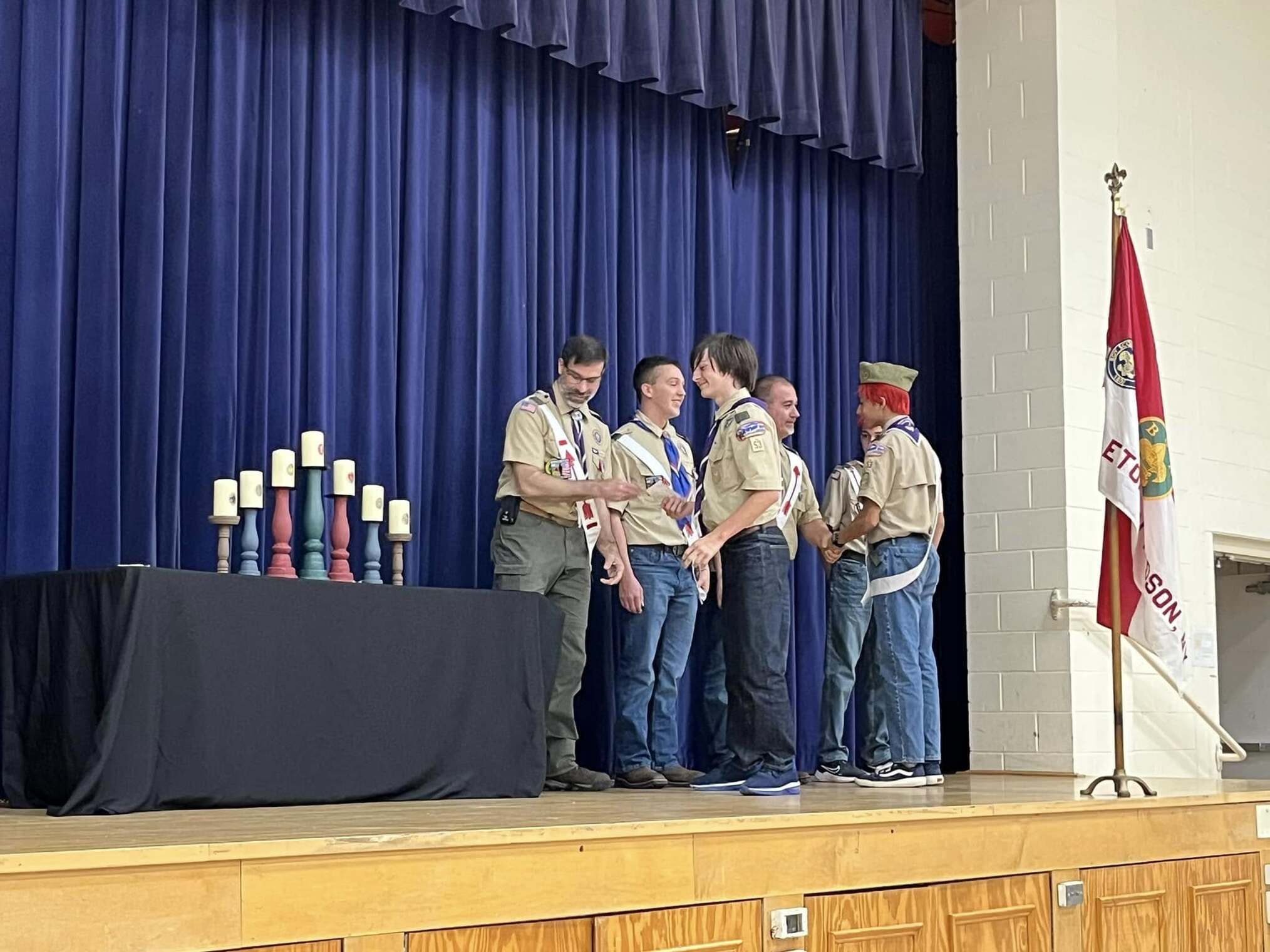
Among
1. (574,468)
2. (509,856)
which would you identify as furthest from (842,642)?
(509,856)

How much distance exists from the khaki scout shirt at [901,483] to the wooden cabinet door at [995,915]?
150 centimetres

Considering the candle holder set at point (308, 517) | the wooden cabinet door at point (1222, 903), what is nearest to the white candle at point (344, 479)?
the candle holder set at point (308, 517)

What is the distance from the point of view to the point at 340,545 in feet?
15.2

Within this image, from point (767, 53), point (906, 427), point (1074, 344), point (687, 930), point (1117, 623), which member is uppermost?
point (767, 53)

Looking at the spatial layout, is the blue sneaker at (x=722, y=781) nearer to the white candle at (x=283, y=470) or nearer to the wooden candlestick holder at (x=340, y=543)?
the wooden candlestick holder at (x=340, y=543)

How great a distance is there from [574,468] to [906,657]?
4.06 feet

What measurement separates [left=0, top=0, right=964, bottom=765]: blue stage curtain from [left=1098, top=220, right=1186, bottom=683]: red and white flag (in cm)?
184

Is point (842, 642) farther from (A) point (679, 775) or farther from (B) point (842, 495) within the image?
(A) point (679, 775)

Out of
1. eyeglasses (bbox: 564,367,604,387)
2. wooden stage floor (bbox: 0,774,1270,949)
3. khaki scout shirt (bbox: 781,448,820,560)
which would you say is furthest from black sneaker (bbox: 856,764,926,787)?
eyeglasses (bbox: 564,367,604,387)

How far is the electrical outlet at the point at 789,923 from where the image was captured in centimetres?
329

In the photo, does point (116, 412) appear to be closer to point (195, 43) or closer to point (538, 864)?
point (195, 43)

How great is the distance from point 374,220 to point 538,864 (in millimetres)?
2989

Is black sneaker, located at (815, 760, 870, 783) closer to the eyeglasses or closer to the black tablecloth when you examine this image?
the black tablecloth

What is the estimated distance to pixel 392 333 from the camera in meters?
5.33
